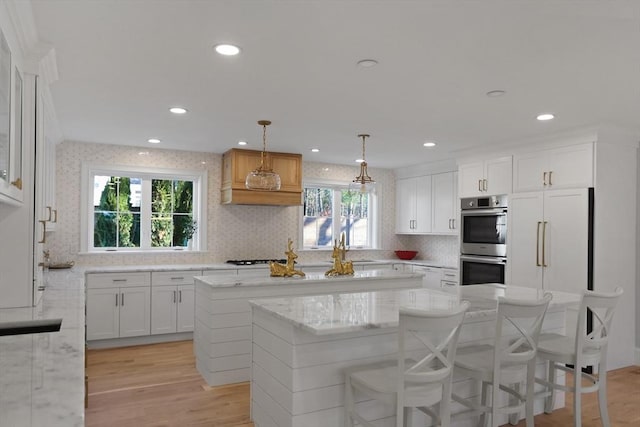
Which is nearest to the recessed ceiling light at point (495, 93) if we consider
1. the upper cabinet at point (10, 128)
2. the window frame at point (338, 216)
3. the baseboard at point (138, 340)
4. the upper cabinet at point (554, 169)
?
the upper cabinet at point (554, 169)

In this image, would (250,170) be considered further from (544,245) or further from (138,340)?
(544,245)

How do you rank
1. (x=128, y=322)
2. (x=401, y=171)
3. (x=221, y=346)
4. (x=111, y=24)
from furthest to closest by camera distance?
1. (x=401, y=171)
2. (x=128, y=322)
3. (x=221, y=346)
4. (x=111, y=24)

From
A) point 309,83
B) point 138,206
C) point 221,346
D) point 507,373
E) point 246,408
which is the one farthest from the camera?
point 138,206

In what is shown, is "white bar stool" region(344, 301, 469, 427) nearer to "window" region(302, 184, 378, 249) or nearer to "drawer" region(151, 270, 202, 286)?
"drawer" region(151, 270, 202, 286)

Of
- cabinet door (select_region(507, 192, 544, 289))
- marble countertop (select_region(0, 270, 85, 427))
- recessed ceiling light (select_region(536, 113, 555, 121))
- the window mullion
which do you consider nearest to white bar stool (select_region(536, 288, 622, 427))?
recessed ceiling light (select_region(536, 113, 555, 121))

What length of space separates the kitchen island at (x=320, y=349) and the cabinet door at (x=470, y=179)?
2.89m

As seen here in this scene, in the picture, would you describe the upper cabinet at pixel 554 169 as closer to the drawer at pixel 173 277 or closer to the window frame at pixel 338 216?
the window frame at pixel 338 216

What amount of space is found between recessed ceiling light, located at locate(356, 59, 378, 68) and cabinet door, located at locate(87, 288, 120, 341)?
404cm

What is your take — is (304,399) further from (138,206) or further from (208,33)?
(138,206)

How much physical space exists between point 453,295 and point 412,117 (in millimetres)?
1702

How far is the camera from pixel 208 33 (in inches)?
96.0

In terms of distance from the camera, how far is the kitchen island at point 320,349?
249cm

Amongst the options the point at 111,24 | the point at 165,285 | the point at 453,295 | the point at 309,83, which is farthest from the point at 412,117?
the point at 165,285

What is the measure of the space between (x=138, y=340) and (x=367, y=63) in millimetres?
4401
